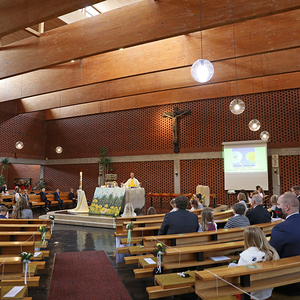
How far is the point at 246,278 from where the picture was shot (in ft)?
6.54

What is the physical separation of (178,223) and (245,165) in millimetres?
9159

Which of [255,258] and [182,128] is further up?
[182,128]

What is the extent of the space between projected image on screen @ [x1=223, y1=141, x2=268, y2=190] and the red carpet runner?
842 cm

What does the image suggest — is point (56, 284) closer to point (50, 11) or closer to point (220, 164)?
point (50, 11)

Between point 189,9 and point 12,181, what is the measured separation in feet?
56.7

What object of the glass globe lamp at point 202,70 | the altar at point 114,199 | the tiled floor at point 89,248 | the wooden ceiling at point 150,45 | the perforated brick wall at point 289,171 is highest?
the wooden ceiling at point 150,45

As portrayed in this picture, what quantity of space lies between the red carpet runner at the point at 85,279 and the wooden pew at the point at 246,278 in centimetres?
164

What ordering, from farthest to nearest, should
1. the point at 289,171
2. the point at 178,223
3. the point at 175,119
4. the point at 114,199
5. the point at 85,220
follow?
the point at 175,119 → the point at 289,171 → the point at 114,199 → the point at 85,220 → the point at 178,223

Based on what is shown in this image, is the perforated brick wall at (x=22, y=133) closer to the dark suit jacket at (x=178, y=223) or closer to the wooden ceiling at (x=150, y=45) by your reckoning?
the wooden ceiling at (x=150, y=45)

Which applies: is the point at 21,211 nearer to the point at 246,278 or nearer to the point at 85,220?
the point at 85,220

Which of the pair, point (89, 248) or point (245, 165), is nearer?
point (89, 248)

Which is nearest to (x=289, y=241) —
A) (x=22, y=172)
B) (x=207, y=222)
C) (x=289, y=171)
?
(x=207, y=222)

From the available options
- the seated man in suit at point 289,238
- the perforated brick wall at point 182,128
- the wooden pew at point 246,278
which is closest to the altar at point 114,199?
the perforated brick wall at point 182,128

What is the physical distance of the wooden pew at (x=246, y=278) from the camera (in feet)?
6.33
